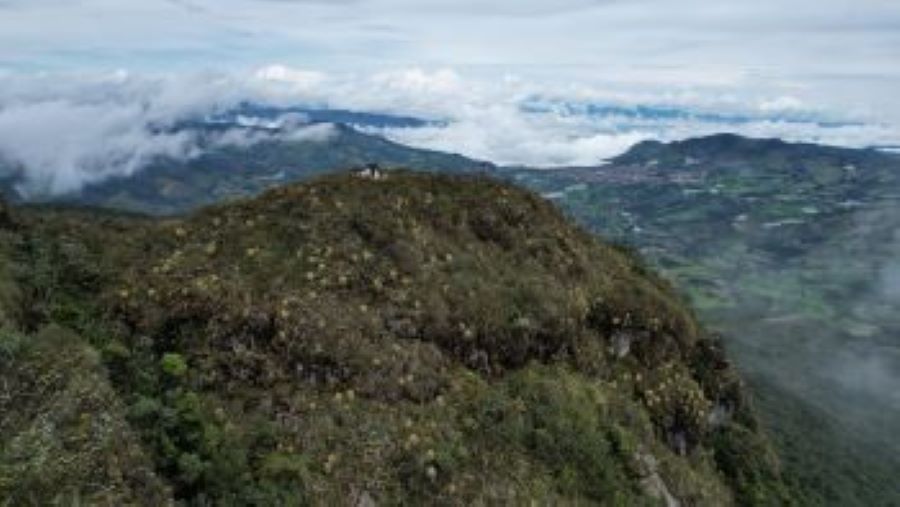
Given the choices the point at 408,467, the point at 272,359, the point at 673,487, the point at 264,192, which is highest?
the point at 264,192

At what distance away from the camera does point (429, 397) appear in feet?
110

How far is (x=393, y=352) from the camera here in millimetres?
34156

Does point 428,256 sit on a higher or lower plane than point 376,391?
higher

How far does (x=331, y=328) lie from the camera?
1336 inches

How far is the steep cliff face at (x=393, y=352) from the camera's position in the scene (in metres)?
30.1

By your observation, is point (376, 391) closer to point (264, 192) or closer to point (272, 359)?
point (272, 359)

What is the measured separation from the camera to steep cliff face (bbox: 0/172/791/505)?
30.1m

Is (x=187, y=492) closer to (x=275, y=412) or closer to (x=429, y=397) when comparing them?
(x=275, y=412)

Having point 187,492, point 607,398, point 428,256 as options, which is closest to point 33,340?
point 187,492

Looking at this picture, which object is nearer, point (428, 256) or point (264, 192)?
point (428, 256)

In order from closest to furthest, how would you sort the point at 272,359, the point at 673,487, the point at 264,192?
the point at 272,359 → the point at 673,487 → the point at 264,192

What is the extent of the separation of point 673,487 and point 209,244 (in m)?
18.4

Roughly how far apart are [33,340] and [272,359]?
7.13 metres

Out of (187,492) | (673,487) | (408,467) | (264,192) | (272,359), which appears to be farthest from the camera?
(264,192)
